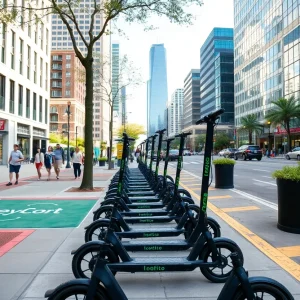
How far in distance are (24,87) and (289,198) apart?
1444 inches

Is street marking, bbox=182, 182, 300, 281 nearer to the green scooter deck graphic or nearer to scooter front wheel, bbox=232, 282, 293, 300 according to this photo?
scooter front wheel, bbox=232, 282, 293, 300

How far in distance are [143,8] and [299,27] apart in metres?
52.2

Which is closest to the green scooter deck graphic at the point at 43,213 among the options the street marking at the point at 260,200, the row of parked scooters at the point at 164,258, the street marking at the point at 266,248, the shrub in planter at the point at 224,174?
the row of parked scooters at the point at 164,258

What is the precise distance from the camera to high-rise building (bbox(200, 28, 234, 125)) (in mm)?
117812

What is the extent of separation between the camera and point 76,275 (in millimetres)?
3848

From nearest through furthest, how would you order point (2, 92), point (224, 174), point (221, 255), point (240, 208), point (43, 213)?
point (221, 255), point (43, 213), point (240, 208), point (224, 174), point (2, 92)

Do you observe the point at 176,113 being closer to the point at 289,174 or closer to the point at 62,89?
the point at 62,89

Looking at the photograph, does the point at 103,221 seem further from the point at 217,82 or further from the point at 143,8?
the point at 217,82

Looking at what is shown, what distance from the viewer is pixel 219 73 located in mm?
118750

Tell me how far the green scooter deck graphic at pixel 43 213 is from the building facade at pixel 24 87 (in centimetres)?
2062

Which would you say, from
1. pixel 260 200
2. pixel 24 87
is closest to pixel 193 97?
pixel 24 87

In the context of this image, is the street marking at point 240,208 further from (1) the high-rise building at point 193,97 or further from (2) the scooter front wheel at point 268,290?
(1) the high-rise building at point 193,97

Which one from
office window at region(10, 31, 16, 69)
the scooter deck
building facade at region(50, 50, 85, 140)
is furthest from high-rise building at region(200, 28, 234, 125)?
the scooter deck

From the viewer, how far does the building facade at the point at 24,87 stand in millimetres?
32844
